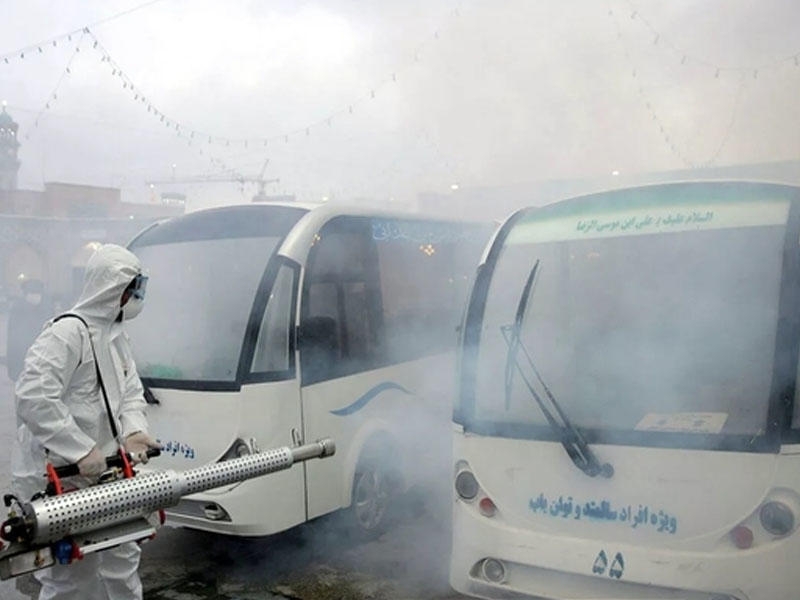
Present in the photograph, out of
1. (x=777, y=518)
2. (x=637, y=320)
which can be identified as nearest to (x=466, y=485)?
(x=637, y=320)

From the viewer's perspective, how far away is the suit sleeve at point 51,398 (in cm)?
272

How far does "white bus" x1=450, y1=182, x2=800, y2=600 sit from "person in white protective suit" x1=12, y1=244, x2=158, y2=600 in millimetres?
1496

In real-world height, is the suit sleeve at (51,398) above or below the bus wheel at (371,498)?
above

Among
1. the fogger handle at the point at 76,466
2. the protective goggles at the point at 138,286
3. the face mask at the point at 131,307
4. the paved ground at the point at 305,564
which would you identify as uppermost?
the protective goggles at the point at 138,286

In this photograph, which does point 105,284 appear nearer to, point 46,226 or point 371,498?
point 371,498

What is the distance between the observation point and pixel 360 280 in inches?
196

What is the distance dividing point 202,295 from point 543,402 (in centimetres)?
245

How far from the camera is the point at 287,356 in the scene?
13.9 feet

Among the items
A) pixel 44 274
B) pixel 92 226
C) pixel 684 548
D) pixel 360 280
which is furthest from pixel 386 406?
pixel 44 274

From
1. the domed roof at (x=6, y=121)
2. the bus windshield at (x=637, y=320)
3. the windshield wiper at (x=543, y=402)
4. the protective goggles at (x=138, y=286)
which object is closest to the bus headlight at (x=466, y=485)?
the bus windshield at (x=637, y=320)

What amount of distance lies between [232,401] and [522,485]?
183 centimetres

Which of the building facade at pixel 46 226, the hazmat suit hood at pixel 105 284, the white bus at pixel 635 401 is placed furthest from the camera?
the building facade at pixel 46 226

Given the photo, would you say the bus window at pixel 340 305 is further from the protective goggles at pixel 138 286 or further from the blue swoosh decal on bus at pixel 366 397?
the protective goggles at pixel 138 286

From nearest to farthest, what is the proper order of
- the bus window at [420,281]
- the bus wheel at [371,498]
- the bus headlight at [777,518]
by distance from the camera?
the bus headlight at [777,518]
the bus wheel at [371,498]
the bus window at [420,281]
